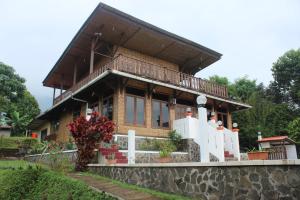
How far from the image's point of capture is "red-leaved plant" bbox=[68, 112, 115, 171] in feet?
34.4

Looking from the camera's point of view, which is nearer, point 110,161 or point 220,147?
point 220,147

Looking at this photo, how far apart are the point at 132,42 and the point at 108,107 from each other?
4474 mm

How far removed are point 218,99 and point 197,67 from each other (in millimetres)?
4253

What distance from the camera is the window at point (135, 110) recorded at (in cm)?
1457

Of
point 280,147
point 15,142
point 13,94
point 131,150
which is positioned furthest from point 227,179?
point 13,94

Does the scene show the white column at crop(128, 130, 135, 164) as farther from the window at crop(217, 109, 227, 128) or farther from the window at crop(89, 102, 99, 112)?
the window at crop(217, 109, 227, 128)

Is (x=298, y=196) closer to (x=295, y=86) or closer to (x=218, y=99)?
(x=218, y=99)

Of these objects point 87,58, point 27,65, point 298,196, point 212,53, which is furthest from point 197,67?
point 27,65

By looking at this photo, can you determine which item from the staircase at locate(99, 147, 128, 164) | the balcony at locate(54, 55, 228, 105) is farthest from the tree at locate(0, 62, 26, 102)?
the staircase at locate(99, 147, 128, 164)

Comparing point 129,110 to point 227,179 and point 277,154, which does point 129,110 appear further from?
point 227,179

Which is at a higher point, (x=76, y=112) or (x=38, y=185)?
(x=76, y=112)

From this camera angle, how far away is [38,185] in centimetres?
893

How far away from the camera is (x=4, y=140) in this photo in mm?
22438

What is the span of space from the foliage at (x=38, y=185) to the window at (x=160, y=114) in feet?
24.2
